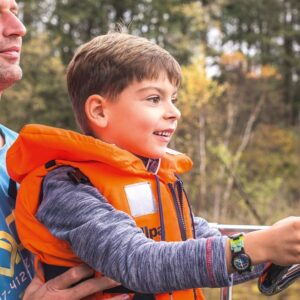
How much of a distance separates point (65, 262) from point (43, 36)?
17849mm

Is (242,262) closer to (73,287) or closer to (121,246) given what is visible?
(121,246)

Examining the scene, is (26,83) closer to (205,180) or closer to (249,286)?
(205,180)

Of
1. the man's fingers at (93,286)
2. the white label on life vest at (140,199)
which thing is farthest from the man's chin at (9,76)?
the man's fingers at (93,286)

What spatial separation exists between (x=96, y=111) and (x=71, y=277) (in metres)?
0.53

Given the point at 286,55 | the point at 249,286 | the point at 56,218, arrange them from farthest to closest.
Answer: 1. the point at 286,55
2. the point at 249,286
3. the point at 56,218

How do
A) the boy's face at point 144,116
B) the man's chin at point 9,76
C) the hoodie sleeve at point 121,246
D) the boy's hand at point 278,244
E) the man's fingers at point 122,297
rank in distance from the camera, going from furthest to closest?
the man's chin at point 9,76 < the boy's face at point 144,116 < the man's fingers at point 122,297 < the hoodie sleeve at point 121,246 < the boy's hand at point 278,244

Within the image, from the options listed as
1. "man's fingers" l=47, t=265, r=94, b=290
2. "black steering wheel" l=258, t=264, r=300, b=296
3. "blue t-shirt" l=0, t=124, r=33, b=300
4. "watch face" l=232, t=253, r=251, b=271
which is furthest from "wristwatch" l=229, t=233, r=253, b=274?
"blue t-shirt" l=0, t=124, r=33, b=300

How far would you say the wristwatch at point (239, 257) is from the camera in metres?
1.32

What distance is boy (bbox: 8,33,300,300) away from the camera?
142 centimetres

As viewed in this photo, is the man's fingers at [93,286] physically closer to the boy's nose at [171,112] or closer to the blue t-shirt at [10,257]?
the blue t-shirt at [10,257]

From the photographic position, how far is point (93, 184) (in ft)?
5.51

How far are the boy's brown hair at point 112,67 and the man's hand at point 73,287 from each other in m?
0.48

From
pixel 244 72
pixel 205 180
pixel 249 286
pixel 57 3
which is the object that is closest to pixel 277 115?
pixel 244 72

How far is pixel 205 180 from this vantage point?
956 cm
